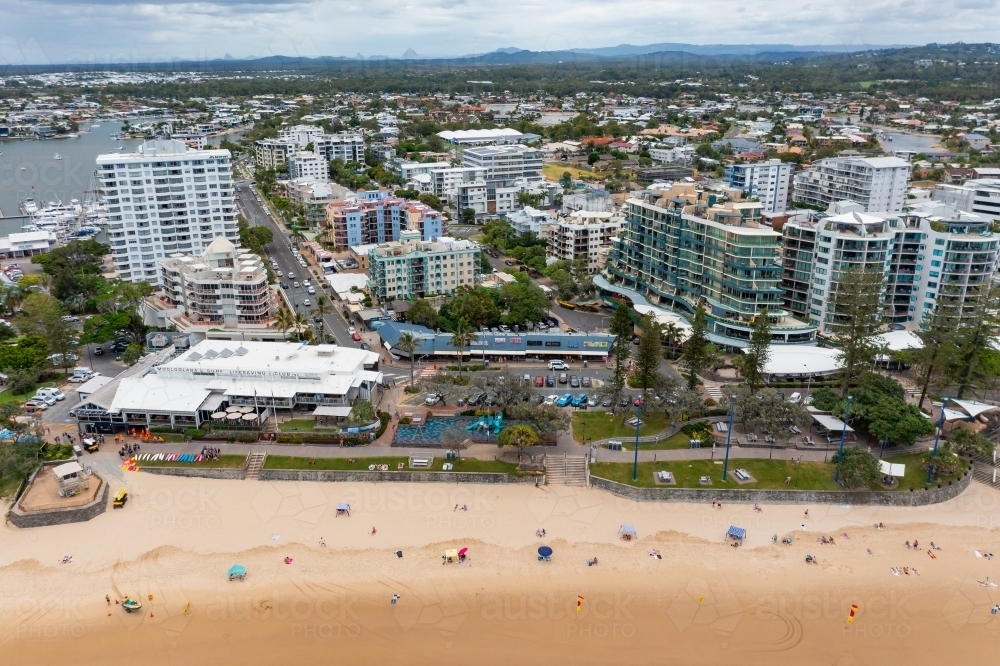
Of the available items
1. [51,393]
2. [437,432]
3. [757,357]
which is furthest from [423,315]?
[51,393]

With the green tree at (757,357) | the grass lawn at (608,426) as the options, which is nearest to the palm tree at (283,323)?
the grass lawn at (608,426)

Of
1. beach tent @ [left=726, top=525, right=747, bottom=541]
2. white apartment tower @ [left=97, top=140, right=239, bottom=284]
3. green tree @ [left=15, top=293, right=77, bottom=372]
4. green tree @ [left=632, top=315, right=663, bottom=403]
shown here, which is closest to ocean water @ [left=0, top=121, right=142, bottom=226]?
white apartment tower @ [left=97, top=140, right=239, bottom=284]

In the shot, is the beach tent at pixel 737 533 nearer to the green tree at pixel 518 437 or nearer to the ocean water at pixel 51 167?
the green tree at pixel 518 437

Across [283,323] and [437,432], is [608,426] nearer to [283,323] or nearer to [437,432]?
[437,432]

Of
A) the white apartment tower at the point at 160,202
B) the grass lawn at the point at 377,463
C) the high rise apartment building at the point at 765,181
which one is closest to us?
the grass lawn at the point at 377,463

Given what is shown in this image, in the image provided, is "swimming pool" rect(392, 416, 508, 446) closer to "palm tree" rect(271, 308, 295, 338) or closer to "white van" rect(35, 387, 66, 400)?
"palm tree" rect(271, 308, 295, 338)

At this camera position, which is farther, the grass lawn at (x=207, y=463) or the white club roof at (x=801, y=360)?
the white club roof at (x=801, y=360)
